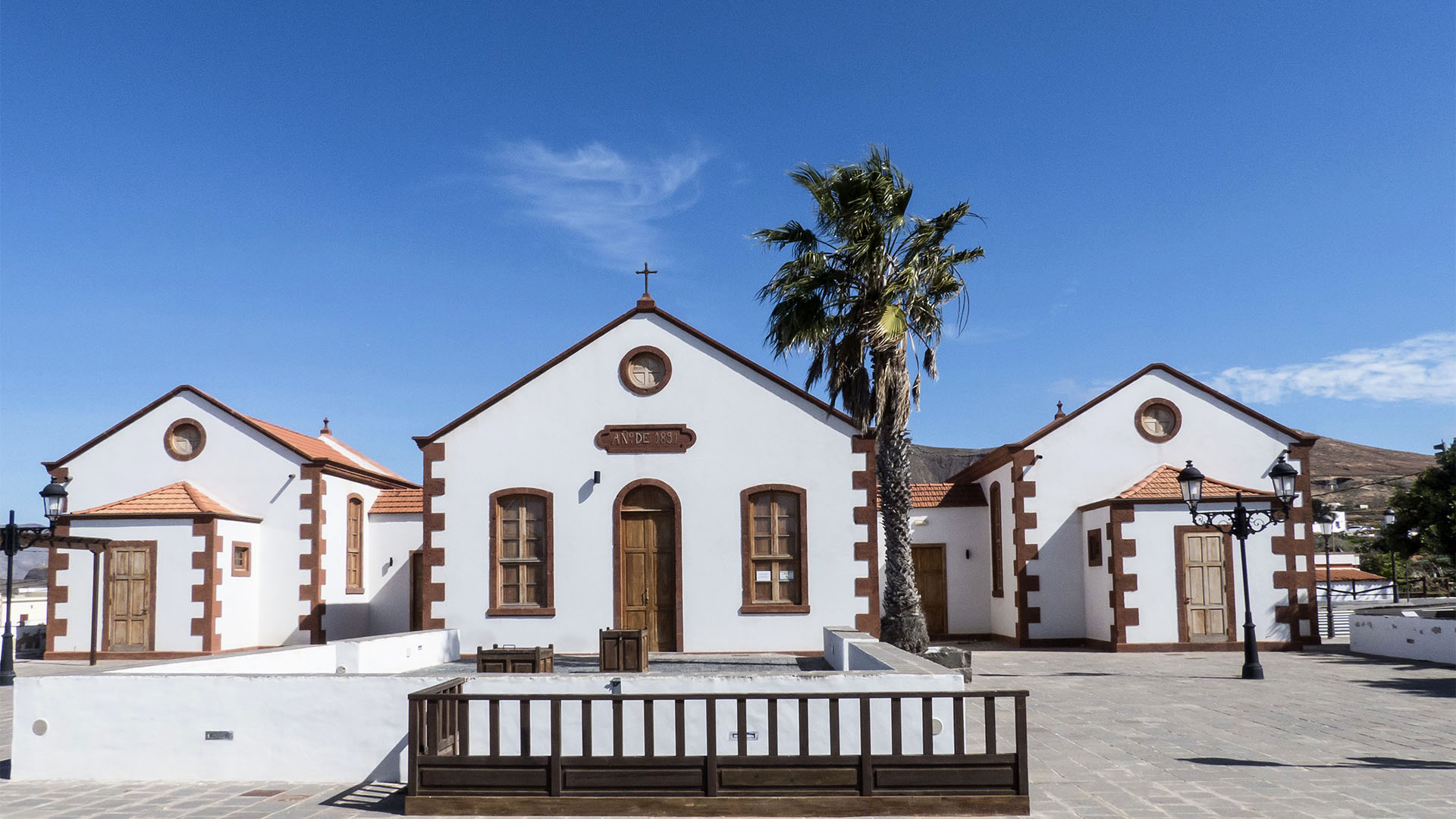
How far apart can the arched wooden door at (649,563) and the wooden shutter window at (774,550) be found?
1146mm

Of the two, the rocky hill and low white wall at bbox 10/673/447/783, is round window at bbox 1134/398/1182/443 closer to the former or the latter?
low white wall at bbox 10/673/447/783

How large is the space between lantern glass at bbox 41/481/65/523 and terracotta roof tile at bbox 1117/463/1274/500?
18.4 metres

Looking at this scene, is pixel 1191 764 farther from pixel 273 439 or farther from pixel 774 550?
pixel 273 439

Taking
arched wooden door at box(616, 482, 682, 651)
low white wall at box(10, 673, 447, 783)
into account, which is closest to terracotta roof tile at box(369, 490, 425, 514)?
arched wooden door at box(616, 482, 682, 651)

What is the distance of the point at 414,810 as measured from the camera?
24.1ft

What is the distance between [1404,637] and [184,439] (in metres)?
23.4

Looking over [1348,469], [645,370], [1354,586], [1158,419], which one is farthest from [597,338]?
[1348,469]

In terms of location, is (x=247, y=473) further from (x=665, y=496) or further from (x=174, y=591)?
(x=665, y=496)

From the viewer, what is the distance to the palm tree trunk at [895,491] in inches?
635

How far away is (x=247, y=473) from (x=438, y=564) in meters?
6.36

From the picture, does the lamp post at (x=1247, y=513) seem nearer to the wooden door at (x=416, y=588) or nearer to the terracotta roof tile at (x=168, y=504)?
the wooden door at (x=416, y=588)

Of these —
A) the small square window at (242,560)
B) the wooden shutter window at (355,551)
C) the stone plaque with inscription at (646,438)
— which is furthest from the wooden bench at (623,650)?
the small square window at (242,560)

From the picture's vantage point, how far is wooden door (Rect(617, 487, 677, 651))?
1672 centimetres

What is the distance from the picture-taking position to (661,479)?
16.9 m
